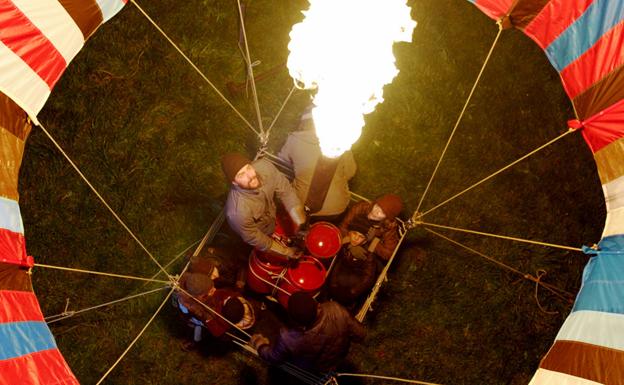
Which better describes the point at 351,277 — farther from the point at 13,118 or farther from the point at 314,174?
the point at 13,118

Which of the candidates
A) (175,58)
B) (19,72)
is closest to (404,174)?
(175,58)

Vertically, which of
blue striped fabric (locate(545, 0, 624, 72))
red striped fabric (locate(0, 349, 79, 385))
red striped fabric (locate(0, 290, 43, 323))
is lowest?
red striped fabric (locate(0, 349, 79, 385))

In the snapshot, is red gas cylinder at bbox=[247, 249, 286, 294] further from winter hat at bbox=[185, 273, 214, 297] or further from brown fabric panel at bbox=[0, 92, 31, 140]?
brown fabric panel at bbox=[0, 92, 31, 140]

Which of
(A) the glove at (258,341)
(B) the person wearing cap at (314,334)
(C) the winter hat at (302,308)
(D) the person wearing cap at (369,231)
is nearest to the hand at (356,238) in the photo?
(D) the person wearing cap at (369,231)

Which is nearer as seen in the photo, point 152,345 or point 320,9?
point 320,9

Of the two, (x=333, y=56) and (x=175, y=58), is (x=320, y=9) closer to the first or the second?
(x=333, y=56)

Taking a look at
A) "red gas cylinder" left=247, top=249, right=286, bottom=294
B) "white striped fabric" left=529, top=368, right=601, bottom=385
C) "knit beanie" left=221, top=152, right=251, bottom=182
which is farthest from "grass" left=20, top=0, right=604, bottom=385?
"white striped fabric" left=529, top=368, right=601, bottom=385

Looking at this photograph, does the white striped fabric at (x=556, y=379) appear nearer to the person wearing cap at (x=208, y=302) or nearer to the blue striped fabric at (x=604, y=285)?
the blue striped fabric at (x=604, y=285)
